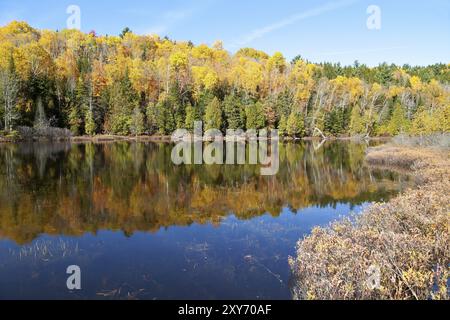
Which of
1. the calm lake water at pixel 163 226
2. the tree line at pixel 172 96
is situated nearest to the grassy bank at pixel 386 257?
the calm lake water at pixel 163 226

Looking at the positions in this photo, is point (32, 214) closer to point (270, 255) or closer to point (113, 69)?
point (270, 255)

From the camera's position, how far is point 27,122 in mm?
67812

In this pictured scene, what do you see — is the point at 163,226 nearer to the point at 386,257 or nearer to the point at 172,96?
the point at 386,257

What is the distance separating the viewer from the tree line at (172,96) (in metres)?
71.2

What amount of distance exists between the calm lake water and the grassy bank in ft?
4.45

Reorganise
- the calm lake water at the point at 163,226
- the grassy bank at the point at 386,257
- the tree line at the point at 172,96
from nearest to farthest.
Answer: the grassy bank at the point at 386,257 < the calm lake water at the point at 163,226 < the tree line at the point at 172,96

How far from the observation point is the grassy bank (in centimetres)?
842

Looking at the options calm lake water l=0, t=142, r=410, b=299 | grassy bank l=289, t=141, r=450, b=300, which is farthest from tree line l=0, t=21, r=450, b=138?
grassy bank l=289, t=141, r=450, b=300

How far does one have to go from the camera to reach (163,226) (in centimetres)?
1689

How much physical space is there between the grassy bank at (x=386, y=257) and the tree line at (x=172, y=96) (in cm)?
3932

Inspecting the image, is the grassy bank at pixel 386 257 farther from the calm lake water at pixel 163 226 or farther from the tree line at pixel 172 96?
the tree line at pixel 172 96

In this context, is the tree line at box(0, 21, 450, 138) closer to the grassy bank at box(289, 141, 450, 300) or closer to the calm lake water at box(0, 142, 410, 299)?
the calm lake water at box(0, 142, 410, 299)

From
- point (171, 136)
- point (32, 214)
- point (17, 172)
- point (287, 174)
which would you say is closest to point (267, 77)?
point (171, 136)

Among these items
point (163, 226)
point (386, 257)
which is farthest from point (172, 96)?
point (386, 257)
